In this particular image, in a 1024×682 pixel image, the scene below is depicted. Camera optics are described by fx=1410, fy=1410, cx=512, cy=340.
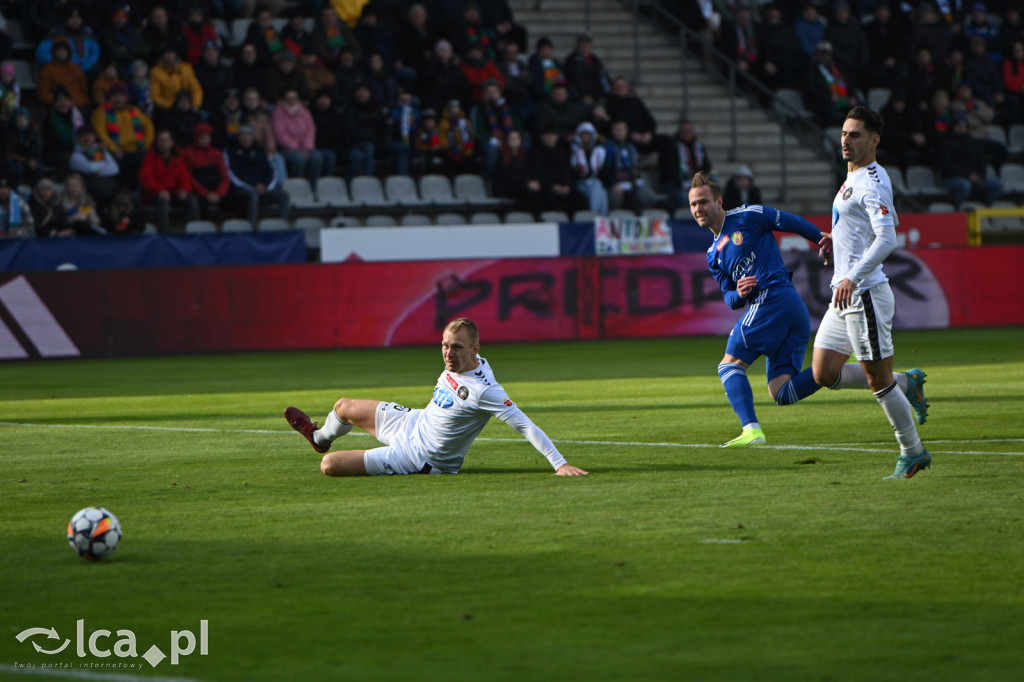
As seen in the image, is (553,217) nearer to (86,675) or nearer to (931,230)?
(931,230)

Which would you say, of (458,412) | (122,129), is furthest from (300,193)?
(458,412)

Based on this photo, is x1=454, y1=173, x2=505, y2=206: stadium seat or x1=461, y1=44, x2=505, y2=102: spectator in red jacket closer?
x1=454, y1=173, x2=505, y2=206: stadium seat

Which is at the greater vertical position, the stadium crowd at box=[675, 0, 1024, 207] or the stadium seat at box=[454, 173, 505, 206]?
the stadium crowd at box=[675, 0, 1024, 207]

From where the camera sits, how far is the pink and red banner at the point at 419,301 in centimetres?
2139

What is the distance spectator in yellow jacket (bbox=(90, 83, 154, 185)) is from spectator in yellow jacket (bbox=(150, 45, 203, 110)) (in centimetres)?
73

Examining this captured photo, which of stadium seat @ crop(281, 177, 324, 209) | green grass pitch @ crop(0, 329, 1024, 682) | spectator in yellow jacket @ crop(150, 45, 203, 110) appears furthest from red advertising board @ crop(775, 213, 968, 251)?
green grass pitch @ crop(0, 329, 1024, 682)

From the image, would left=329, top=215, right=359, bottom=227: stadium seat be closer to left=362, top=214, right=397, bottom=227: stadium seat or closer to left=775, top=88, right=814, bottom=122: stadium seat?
left=362, top=214, right=397, bottom=227: stadium seat

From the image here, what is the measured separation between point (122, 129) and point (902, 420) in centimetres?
1879

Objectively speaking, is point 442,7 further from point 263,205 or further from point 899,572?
point 899,572

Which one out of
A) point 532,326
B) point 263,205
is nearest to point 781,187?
point 532,326

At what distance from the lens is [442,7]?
92.6ft

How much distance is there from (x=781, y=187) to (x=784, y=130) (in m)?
1.29

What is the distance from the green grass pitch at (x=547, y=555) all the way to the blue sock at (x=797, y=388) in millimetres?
342

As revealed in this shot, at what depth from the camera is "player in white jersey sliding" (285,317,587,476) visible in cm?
834
